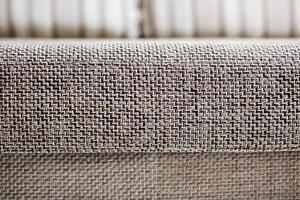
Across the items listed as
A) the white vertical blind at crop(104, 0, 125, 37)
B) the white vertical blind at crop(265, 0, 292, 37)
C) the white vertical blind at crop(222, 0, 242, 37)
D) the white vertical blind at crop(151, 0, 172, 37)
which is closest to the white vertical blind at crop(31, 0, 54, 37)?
the white vertical blind at crop(104, 0, 125, 37)

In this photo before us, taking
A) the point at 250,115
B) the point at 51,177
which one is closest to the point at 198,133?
the point at 250,115

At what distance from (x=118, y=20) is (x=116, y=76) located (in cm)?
45

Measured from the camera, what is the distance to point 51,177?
0.57 metres

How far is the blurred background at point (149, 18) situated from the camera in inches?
37.6

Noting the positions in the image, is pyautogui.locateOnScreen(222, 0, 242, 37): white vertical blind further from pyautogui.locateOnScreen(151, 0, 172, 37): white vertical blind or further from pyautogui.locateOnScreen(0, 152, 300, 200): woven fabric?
pyautogui.locateOnScreen(0, 152, 300, 200): woven fabric

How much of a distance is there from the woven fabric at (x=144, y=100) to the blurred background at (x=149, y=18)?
42cm

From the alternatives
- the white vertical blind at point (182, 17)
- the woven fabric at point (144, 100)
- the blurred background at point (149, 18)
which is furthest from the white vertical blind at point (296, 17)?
the woven fabric at point (144, 100)

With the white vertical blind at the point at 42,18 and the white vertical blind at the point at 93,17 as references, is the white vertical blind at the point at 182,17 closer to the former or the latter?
the white vertical blind at the point at 93,17

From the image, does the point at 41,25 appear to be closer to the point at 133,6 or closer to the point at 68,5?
the point at 68,5

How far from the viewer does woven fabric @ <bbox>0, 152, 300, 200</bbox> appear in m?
0.57

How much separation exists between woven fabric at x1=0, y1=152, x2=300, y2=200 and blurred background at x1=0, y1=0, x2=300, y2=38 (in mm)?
450

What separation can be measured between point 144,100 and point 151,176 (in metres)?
0.11

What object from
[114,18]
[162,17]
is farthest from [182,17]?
[114,18]

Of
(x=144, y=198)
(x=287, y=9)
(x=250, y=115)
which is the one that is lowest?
(x=144, y=198)
